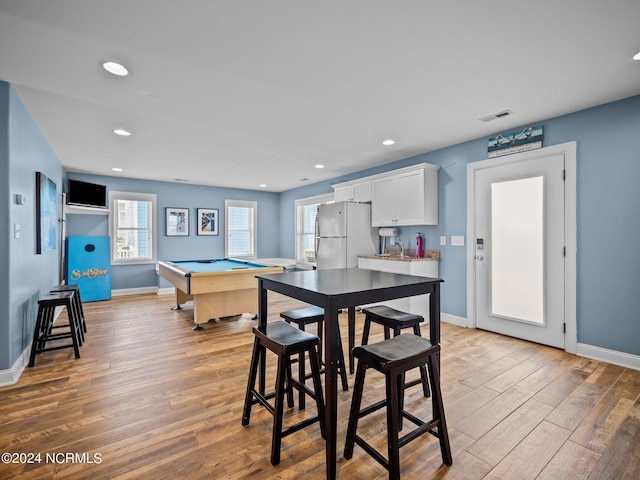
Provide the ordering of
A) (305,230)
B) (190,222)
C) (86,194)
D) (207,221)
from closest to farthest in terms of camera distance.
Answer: (86,194) < (190,222) < (207,221) < (305,230)

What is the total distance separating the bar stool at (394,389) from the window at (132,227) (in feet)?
21.0

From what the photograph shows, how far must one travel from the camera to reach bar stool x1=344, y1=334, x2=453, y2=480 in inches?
55.7

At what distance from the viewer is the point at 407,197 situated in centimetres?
453

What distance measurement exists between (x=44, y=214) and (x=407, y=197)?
178 inches

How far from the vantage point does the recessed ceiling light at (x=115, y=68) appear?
2283mm

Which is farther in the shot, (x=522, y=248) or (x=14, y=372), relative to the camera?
(x=522, y=248)

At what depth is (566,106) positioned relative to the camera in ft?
9.93

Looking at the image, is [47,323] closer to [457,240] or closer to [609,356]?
[457,240]

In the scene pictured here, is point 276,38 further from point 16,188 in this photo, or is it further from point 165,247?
point 165,247

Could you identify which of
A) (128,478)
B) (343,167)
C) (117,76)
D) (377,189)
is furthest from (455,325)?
(117,76)

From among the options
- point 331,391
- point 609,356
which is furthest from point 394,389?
point 609,356

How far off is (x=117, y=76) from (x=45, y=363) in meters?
2.71

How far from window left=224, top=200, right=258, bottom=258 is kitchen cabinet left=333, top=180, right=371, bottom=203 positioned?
9.64ft

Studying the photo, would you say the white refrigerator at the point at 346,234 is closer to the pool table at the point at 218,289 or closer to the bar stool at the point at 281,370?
the pool table at the point at 218,289
